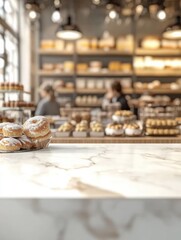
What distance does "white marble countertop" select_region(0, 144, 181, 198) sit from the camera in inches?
34.1

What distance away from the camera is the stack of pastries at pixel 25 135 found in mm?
1468

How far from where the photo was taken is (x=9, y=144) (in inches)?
57.8

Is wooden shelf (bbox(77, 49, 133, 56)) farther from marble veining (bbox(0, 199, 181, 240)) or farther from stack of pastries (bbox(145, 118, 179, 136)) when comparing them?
marble veining (bbox(0, 199, 181, 240))

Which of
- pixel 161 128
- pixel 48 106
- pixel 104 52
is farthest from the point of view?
pixel 104 52

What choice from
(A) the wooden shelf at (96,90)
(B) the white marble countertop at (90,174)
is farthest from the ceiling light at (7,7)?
(B) the white marble countertop at (90,174)

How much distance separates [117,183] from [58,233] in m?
0.21

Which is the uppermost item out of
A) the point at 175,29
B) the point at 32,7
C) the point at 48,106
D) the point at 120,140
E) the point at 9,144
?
the point at 32,7

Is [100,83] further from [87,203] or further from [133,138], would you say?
[87,203]

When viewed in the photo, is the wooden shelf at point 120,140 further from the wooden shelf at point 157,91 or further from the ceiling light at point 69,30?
the wooden shelf at point 157,91

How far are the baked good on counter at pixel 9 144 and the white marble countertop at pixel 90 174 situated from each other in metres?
0.05

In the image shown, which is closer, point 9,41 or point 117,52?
point 9,41

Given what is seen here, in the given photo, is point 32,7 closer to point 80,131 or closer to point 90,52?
point 90,52

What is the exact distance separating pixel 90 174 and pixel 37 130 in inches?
20.0

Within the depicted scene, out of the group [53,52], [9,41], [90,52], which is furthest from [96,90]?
[9,41]
